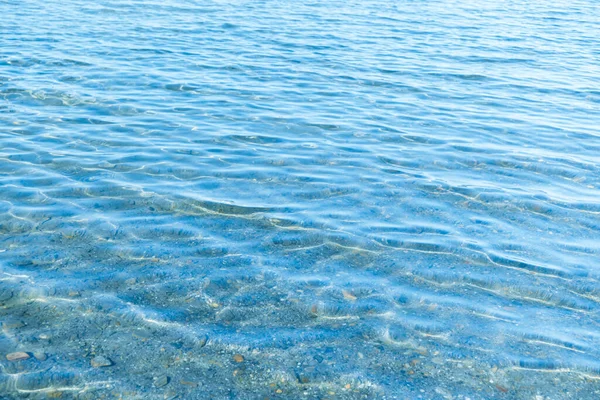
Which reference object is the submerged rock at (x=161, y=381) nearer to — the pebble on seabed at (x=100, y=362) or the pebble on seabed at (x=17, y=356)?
the pebble on seabed at (x=100, y=362)

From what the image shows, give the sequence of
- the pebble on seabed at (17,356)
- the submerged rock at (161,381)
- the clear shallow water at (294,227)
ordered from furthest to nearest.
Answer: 1. the clear shallow water at (294,227)
2. the pebble on seabed at (17,356)
3. the submerged rock at (161,381)

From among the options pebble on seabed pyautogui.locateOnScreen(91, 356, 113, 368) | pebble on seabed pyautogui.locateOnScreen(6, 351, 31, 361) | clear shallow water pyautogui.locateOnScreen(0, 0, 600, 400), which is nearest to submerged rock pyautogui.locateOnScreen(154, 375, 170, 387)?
clear shallow water pyautogui.locateOnScreen(0, 0, 600, 400)

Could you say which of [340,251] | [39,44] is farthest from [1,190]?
[39,44]

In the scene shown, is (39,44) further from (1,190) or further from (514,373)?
(514,373)

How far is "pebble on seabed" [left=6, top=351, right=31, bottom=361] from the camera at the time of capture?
4.98m

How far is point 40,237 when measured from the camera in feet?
22.7

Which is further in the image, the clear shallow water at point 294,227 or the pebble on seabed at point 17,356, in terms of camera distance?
the clear shallow water at point 294,227

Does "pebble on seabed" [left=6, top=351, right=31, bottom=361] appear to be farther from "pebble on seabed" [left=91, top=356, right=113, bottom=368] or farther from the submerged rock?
the submerged rock

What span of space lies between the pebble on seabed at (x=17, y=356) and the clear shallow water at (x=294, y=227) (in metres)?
0.07

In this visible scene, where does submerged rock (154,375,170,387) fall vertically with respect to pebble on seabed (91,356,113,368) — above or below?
above

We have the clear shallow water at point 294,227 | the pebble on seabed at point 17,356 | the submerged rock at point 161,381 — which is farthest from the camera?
the clear shallow water at point 294,227

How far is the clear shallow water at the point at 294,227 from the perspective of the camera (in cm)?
514

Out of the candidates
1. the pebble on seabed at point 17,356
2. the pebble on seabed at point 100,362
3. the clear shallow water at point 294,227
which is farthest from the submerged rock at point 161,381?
the pebble on seabed at point 17,356

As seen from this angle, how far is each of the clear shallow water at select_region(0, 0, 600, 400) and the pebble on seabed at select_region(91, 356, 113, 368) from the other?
38 millimetres
